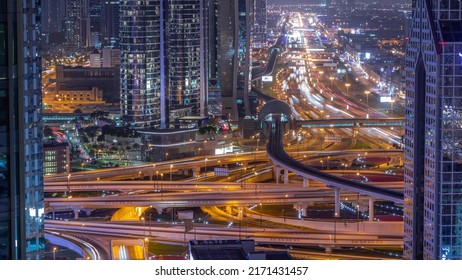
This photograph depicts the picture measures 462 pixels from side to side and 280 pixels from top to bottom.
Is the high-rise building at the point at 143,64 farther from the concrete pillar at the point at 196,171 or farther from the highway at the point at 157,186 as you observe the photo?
the highway at the point at 157,186

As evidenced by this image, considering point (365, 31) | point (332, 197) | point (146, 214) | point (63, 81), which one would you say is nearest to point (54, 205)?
point (146, 214)

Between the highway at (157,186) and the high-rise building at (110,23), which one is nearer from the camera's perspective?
the highway at (157,186)

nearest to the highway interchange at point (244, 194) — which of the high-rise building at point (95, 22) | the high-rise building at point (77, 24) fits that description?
the high-rise building at point (95, 22)

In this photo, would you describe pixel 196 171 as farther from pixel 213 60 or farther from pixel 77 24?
pixel 77 24

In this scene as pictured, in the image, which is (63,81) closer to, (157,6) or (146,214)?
(157,6)

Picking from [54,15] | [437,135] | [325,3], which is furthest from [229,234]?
[325,3]

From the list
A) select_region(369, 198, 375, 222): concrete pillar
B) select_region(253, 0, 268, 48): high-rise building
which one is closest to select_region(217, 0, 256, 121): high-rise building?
select_region(253, 0, 268, 48): high-rise building

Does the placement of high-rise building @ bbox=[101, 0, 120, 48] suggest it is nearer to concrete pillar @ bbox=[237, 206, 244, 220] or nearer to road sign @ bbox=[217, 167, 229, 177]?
road sign @ bbox=[217, 167, 229, 177]
